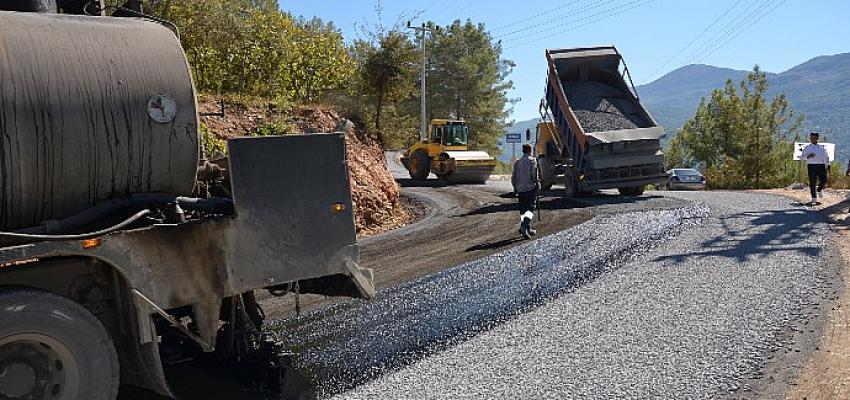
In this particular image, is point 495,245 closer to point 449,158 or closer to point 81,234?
point 81,234

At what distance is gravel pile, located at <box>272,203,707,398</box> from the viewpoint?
5.75 m

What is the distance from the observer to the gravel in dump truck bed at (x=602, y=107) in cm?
1730

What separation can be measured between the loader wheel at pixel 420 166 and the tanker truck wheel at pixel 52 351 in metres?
22.7

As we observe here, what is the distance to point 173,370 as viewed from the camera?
5348mm

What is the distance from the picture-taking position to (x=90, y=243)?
12.4ft

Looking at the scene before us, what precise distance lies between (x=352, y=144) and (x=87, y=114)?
1366 centimetres

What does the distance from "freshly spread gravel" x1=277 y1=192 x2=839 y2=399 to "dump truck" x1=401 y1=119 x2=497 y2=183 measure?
47.8ft

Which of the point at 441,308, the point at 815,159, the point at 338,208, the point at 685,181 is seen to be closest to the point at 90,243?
the point at 338,208

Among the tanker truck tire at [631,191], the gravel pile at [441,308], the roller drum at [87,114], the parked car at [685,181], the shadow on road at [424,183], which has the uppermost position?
the roller drum at [87,114]

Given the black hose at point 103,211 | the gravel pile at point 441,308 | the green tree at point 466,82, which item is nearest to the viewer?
the black hose at point 103,211

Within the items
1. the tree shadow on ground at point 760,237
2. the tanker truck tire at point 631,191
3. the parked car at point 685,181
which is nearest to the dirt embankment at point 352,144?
the tanker truck tire at point 631,191

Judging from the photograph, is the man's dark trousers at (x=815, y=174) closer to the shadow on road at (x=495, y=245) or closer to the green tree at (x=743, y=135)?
the shadow on road at (x=495, y=245)

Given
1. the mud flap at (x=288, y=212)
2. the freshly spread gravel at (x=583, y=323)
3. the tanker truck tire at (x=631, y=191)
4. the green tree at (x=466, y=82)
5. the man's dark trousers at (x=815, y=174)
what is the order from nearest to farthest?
the mud flap at (x=288, y=212), the freshly spread gravel at (x=583, y=323), the man's dark trousers at (x=815, y=174), the tanker truck tire at (x=631, y=191), the green tree at (x=466, y=82)

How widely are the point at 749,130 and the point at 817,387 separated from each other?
1622 inches
